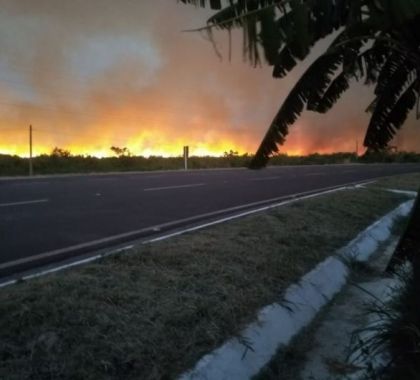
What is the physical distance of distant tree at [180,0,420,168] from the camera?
13.9 feet

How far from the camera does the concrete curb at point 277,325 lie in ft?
11.9

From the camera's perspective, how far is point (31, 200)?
479 inches

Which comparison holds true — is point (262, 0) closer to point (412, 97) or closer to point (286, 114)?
point (286, 114)

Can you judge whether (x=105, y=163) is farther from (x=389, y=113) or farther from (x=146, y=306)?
(x=146, y=306)

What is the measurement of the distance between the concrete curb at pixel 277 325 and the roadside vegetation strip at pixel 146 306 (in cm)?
10

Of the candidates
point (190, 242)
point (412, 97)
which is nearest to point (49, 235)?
point (190, 242)

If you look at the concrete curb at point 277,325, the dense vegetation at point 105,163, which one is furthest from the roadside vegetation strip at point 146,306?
the dense vegetation at point 105,163

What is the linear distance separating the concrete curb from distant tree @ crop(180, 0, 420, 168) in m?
1.64

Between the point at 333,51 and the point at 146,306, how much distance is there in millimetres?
4005

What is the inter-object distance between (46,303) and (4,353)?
0.78m

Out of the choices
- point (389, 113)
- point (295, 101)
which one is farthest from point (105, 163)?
point (295, 101)

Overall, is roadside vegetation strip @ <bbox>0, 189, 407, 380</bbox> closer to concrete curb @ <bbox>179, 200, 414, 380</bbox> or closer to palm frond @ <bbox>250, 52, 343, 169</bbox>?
concrete curb @ <bbox>179, 200, 414, 380</bbox>

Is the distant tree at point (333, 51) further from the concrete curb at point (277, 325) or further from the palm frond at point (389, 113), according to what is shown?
the concrete curb at point (277, 325)

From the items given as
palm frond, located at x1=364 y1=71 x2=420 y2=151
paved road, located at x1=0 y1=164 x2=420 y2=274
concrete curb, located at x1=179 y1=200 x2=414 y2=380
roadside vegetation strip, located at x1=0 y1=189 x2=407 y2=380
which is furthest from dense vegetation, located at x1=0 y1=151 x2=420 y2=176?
Result: roadside vegetation strip, located at x1=0 y1=189 x2=407 y2=380
